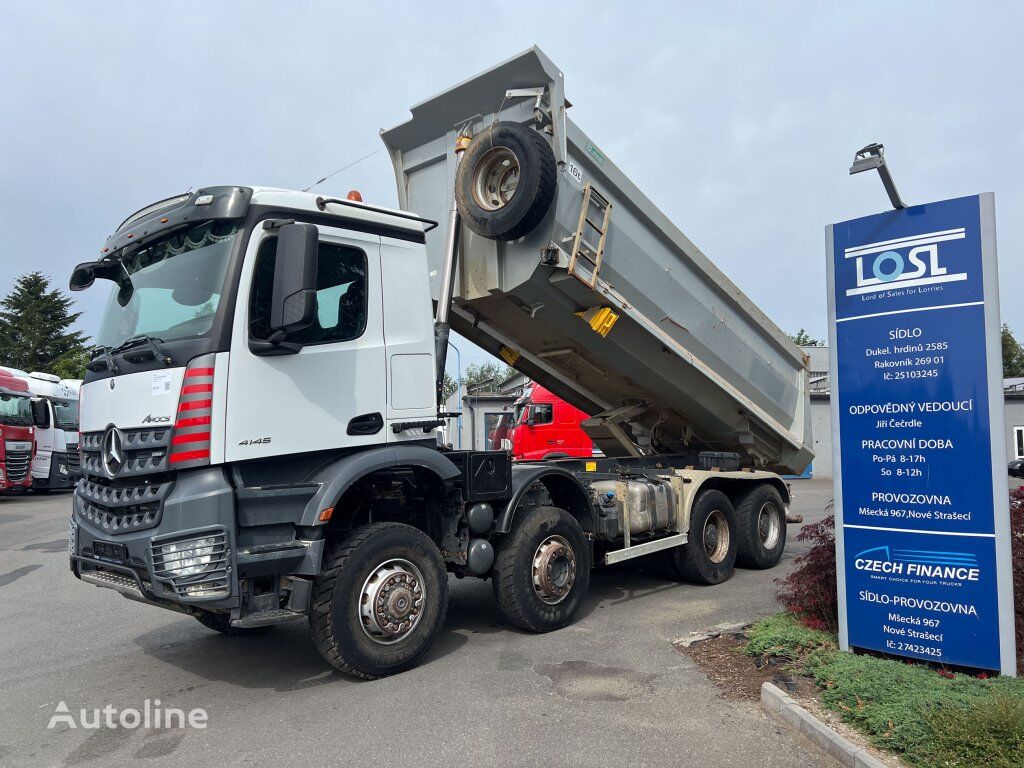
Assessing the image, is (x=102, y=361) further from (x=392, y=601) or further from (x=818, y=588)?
(x=818, y=588)

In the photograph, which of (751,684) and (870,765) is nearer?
(870,765)

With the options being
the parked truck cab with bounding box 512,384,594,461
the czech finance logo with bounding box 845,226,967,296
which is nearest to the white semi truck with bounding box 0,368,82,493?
the parked truck cab with bounding box 512,384,594,461

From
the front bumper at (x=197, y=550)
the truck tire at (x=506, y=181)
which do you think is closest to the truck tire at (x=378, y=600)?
the front bumper at (x=197, y=550)

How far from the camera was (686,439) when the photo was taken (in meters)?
8.60

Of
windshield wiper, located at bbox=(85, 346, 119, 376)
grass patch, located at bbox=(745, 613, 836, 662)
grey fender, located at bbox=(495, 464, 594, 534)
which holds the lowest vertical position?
grass patch, located at bbox=(745, 613, 836, 662)

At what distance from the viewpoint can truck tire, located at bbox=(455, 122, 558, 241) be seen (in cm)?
559

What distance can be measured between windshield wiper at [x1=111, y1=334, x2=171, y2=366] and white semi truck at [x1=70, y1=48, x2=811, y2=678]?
0.7 inches

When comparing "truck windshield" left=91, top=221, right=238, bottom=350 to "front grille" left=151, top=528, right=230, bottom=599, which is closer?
"front grille" left=151, top=528, right=230, bottom=599

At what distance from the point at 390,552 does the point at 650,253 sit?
3.67 meters

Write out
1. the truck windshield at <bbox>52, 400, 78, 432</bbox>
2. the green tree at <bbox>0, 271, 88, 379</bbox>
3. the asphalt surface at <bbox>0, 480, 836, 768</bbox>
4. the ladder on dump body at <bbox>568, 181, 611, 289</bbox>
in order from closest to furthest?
the asphalt surface at <bbox>0, 480, 836, 768</bbox> → the ladder on dump body at <bbox>568, 181, 611, 289</bbox> → the truck windshield at <bbox>52, 400, 78, 432</bbox> → the green tree at <bbox>0, 271, 88, 379</bbox>

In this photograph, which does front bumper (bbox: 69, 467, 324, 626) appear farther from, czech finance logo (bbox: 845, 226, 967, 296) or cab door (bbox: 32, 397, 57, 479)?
cab door (bbox: 32, 397, 57, 479)

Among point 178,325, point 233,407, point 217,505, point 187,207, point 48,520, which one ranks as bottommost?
point 48,520

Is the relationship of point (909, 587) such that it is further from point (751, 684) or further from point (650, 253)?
point (650, 253)

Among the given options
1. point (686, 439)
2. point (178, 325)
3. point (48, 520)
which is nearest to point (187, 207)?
point (178, 325)
